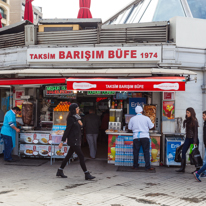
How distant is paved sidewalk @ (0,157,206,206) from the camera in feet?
16.1

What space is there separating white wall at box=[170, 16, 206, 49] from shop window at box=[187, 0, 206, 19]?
1.22 meters

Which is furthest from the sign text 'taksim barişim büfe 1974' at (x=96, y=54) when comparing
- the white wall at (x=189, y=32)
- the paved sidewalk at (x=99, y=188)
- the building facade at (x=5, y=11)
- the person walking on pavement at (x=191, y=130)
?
the building facade at (x=5, y=11)

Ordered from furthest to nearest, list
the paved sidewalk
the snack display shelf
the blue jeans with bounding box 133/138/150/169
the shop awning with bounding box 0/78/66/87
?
the snack display shelf < the shop awning with bounding box 0/78/66/87 < the blue jeans with bounding box 133/138/150/169 < the paved sidewalk

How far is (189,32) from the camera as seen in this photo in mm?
8805

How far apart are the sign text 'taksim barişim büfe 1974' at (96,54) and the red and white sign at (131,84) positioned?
64.3 inches

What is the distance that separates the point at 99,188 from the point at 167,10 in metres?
7.62

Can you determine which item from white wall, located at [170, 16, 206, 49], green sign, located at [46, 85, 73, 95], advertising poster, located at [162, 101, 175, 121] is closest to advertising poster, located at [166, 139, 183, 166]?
advertising poster, located at [162, 101, 175, 121]

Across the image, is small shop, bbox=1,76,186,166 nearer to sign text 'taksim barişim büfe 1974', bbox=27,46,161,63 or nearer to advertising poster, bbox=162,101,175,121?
advertising poster, bbox=162,101,175,121

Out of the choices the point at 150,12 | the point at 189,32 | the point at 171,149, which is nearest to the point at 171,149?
the point at 171,149

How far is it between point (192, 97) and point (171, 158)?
2.17 metres

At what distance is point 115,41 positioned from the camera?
9.26 m

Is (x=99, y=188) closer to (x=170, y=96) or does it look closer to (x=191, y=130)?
(x=191, y=130)

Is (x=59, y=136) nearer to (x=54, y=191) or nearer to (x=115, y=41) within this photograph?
(x=54, y=191)

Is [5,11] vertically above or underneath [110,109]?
above
